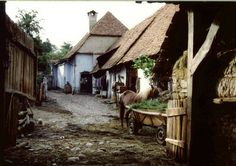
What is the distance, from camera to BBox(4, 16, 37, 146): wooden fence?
371 inches

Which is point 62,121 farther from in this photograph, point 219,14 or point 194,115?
A: point 219,14

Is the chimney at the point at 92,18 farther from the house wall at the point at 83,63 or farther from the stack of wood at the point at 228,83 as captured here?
the stack of wood at the point at 228,83

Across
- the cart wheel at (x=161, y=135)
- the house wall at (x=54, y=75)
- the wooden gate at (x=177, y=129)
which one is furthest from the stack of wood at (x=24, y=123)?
the house wall at (x=54, y=75)

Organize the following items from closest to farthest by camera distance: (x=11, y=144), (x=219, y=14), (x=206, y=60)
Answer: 1. (x=219, y=14)
2. (x=206, y=60)
3. (x=11, y=144)

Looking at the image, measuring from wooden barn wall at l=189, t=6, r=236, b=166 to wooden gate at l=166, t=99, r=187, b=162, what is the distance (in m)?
0.59

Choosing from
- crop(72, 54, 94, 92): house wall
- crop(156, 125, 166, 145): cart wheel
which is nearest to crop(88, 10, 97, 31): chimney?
crop(72, 54, 94, 92): house wall

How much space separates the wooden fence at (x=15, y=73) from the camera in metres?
9.41

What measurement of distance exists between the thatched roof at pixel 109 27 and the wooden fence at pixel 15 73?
21.1 metres

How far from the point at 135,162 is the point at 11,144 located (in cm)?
360

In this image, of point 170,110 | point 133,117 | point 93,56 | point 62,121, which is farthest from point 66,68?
point 170,110

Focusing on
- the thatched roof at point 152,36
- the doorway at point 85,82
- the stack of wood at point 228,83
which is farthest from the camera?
the doorway at point 85,82

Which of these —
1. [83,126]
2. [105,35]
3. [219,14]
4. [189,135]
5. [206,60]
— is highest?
[105,35]

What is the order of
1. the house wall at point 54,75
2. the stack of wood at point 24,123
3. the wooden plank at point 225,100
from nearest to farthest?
the wooden plank at point 225,100, the stack of wood at point 24,123, the house wall at point 54,75

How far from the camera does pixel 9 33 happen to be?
1042cm
